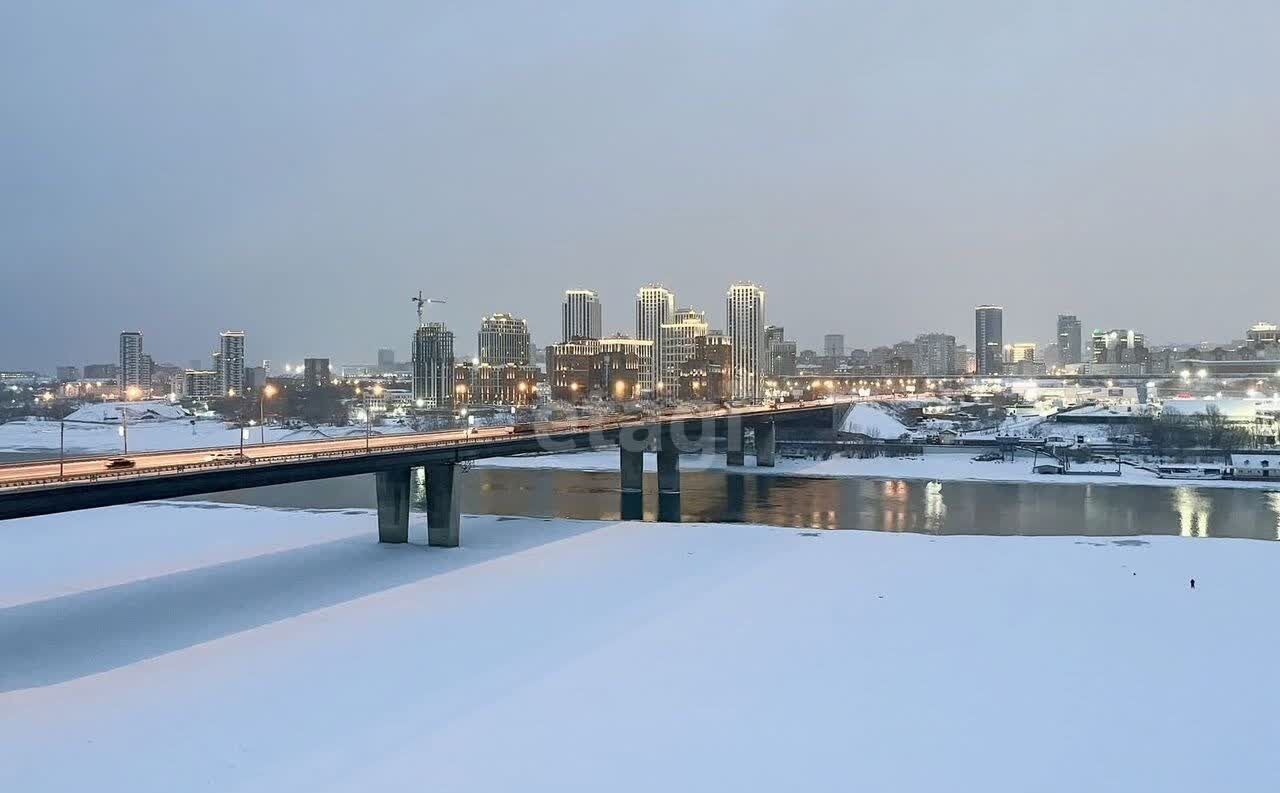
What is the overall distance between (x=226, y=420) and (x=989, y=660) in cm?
19683

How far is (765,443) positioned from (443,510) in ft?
223

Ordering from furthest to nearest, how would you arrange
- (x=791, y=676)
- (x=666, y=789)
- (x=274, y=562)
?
(x=274, y=562) → (x=791, y=676) → (x=666, y=789)

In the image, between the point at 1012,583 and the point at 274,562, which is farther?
the point at 274,562

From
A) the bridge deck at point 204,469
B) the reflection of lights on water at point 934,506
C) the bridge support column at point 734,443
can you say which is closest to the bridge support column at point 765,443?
the bridge support column at point 734,443

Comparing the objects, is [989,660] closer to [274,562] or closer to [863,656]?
[863,656]

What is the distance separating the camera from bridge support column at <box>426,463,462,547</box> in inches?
1877

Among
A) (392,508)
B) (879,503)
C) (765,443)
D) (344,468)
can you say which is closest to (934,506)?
(879,503)

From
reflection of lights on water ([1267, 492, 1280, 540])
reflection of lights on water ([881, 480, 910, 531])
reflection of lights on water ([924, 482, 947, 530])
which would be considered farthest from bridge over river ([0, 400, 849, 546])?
reflection of lights on water ([1267, 492, 1280, 540])

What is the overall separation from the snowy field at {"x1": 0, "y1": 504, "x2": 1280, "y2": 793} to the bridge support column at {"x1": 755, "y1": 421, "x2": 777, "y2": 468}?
65.3 metres

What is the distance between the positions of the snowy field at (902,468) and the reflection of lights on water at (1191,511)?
790 centimetres

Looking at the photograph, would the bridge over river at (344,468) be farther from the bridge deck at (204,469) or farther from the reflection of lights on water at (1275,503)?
the reflection of lights on water at (1275,503)

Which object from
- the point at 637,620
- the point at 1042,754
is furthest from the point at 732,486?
the point at 1042,754

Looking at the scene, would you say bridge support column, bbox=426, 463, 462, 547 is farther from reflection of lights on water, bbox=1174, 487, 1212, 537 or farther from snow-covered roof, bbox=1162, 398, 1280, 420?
snow-covered roof, bbox=1162, 398, 1280, 420

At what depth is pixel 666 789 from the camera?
16516mm
